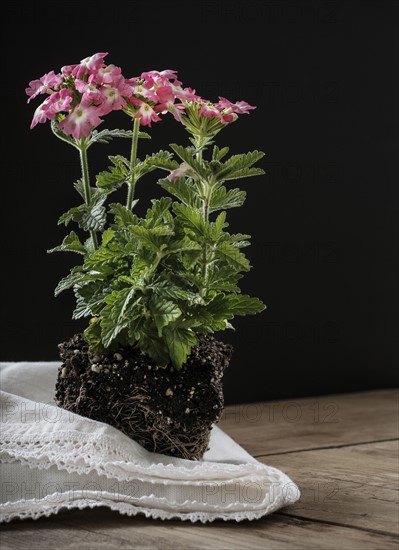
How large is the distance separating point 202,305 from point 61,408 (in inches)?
10.3

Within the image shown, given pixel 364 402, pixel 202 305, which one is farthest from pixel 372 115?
pixel 202 305

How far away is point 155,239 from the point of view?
1.20 m

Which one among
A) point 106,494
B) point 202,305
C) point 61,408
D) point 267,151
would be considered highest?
point 267,151

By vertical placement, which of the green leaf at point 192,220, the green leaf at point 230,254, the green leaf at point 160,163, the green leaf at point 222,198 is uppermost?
the green leaf at point 160,163

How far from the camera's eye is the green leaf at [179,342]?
1.21 metres

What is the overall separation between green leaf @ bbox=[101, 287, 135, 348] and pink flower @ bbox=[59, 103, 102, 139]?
23cm

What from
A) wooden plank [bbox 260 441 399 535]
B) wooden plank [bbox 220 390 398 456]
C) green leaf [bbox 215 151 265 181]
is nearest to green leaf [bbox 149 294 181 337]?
green leaf [bbox 215 151 265 181]

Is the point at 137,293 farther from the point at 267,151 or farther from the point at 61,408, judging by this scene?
the point at 267,151

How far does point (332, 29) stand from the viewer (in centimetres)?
260

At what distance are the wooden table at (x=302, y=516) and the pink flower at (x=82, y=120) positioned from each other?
0.53 m

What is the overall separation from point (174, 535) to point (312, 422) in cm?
102

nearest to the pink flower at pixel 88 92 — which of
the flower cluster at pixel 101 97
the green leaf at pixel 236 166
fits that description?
the flower cluster at pixel 101 97

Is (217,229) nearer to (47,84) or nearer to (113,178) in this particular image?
(113,178)

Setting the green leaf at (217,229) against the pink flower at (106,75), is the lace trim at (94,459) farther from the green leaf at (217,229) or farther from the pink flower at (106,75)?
the pink flower at (106,75)
